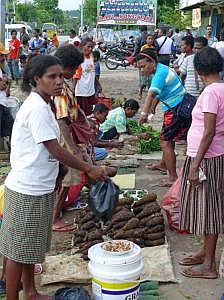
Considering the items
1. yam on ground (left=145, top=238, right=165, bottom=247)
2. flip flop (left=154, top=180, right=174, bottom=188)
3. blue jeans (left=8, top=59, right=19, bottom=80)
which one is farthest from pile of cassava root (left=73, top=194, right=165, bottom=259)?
blue jeans (left=8, top=59, right=19, bottom=80)

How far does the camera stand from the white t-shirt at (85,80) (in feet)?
30.6

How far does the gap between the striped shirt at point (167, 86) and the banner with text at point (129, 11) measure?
29226mm

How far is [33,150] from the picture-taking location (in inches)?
131

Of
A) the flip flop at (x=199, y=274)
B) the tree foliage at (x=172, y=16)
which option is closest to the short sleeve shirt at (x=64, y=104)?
the flip flop at (x=199, y=274)

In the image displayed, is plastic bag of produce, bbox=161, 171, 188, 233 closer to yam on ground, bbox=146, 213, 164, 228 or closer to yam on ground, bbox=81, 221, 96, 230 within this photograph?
yam on ground, bbox=146, 213, 164, 228

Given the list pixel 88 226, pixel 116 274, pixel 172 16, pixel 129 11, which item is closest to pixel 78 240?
pixel 88 226

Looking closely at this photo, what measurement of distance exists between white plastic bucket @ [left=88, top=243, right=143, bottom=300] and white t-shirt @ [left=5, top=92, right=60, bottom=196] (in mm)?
573

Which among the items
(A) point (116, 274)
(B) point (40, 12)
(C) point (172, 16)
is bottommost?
(A) point (116, 274)

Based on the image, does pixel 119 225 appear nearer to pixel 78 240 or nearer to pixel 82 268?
pixel 78 240

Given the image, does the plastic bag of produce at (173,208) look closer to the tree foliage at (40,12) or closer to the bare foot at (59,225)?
the bare foot at (59,225)

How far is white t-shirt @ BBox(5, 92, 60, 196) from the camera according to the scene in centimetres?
324

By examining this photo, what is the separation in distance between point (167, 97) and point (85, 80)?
3.35 m

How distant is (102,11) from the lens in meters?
35.1

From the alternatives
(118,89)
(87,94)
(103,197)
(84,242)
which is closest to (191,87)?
(87,94)
